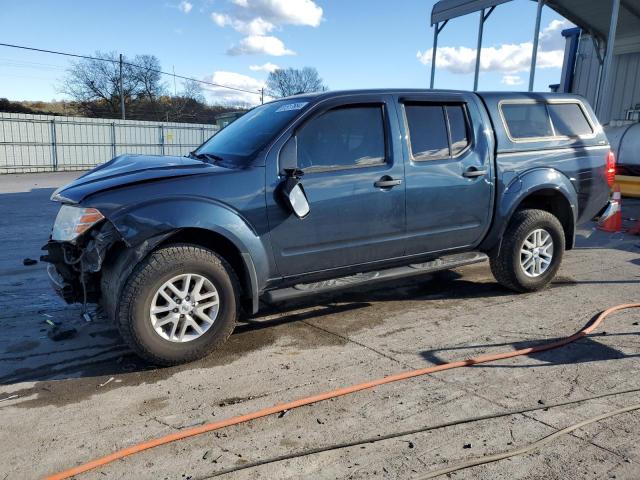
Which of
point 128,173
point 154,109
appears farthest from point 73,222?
point 154,109

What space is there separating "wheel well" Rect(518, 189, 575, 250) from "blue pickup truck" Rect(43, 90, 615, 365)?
0.01 m

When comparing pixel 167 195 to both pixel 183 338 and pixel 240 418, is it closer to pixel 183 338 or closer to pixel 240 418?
pixel 183 338

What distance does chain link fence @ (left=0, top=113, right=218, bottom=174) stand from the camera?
23.0 metres

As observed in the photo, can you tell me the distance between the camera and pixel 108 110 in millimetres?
56875

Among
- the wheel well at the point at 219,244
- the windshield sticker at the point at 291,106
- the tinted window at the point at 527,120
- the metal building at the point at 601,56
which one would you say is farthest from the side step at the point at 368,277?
the metal building at the point at 601,56

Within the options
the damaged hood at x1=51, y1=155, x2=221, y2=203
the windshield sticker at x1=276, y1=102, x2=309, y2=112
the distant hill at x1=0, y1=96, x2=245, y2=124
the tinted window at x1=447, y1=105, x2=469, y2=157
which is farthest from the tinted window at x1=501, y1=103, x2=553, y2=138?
the distant hill at x1=0, y1=96, x2=245, y2=124

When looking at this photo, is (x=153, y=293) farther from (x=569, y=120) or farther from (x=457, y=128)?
(x=569, y=120)

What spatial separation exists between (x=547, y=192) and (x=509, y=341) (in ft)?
6.43

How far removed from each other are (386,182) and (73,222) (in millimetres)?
2388

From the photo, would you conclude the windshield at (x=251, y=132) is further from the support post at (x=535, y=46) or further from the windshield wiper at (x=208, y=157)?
the support post at (x=535, y=46)

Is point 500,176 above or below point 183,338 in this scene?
above

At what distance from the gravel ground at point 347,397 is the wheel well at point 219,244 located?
22.2 inches

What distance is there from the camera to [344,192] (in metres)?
4.02

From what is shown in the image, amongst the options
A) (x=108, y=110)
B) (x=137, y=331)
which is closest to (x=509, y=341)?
(x=137, y=331)
